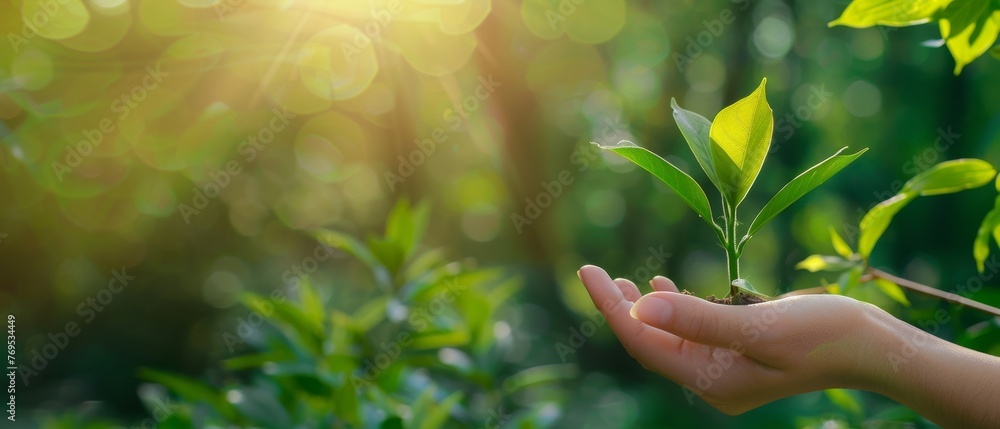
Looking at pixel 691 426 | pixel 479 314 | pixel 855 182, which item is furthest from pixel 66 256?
pixel 855 182

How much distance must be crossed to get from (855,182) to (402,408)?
355cm

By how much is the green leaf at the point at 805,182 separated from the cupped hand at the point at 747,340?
0.39 feet

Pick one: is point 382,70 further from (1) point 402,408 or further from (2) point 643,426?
(2) point 643,426

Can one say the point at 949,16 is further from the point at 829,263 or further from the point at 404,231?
the point at 404,231

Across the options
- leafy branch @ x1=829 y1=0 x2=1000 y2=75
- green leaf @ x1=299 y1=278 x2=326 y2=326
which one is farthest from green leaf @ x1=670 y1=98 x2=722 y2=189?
green leaf @ x1=299 y1=278 x2=326 y2=326

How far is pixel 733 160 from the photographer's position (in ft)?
2.71

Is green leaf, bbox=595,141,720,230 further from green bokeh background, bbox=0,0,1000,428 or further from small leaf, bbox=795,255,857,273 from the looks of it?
green bokeh background, bbox=0,0,1000,428

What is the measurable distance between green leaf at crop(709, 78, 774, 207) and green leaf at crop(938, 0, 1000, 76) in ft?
1.34

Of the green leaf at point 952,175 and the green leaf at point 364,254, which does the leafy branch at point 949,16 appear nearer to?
the green leaf at point 952,175

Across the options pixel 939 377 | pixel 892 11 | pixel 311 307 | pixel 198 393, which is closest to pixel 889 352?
pixel 939 377

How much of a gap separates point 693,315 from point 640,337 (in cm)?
19

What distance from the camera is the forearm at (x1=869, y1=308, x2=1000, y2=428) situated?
34.9 inches

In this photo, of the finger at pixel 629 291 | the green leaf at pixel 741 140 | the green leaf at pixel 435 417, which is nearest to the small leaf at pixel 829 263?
the finger at pixel 629 291

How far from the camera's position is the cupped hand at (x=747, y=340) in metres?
0.84
